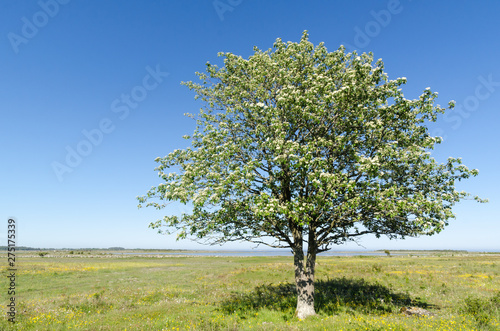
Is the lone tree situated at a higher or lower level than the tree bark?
higher

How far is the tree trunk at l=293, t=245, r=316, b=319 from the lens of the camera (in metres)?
15.3

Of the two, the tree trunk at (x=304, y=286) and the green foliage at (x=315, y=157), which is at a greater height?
the green foliage at (x=315, y=157)

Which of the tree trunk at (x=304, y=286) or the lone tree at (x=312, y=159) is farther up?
the lone tree at (x=312, y=159)

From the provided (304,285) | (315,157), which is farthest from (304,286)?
(315,157)

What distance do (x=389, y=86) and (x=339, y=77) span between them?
9.28 ft

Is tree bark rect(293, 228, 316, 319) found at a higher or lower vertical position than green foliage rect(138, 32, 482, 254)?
lower

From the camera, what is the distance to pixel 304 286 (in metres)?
15.6

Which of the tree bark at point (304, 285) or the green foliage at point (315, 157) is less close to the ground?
the green foliage at point (315, 157)

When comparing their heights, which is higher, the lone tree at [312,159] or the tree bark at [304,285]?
the lone tree at [312,159]

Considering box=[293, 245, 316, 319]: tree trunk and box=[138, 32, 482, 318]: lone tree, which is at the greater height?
box=[138, 32, 482, 318]: lone tree

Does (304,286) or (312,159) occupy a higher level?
(312,159)

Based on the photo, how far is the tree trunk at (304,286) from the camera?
15.3 meters

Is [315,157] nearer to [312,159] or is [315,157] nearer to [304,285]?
[312,159]

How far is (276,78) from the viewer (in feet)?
55.1
